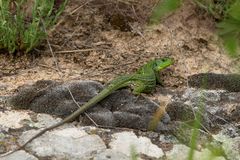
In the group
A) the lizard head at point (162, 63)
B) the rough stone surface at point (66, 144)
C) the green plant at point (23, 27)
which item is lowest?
the rough stone surface at point (66, 144)

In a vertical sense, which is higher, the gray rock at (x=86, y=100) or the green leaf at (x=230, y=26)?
the green leaf at (x=230, y=26)

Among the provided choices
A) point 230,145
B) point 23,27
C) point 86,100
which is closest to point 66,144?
point 86,100

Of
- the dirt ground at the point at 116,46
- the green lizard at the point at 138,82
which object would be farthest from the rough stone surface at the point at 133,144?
the dirt ground at the point at 116,46

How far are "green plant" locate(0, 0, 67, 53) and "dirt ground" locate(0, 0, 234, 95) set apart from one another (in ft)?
0.36

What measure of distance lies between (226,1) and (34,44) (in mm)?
1630

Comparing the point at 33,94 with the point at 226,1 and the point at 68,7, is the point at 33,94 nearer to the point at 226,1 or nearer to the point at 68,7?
the point at 68,7

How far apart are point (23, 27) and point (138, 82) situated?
3.34ft

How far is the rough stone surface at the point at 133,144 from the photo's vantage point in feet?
9.42

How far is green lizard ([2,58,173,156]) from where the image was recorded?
3.19 metres

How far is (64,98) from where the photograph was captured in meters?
3.29

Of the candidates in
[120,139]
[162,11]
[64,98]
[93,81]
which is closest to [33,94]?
[64,98]

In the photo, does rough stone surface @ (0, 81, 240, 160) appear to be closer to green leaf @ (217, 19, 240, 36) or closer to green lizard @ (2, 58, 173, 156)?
green lizard @ (2, 58, 173, 156)

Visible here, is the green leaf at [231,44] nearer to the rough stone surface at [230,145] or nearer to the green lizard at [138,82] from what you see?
the rough stone surface at [230,145]

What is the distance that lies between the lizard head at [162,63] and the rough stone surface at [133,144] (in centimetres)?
75
